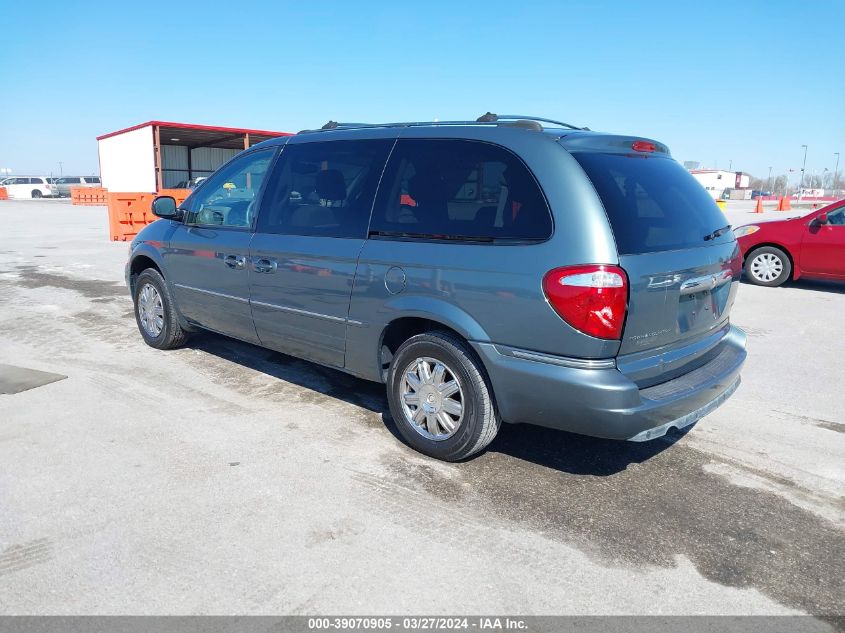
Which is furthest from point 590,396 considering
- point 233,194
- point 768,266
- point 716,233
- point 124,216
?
point 124,216

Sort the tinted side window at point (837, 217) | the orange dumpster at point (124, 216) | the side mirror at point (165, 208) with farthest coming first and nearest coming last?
the orange dumpster at point (124, 216) → the tinted side window at point (837, 217) → the side mirror at point (165, 208)

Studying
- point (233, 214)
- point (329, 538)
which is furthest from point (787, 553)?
point (233, 214)

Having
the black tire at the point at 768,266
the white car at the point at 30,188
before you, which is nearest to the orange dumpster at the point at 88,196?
the white car at the point at 30,188

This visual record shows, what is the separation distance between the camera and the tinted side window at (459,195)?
10.9 ft

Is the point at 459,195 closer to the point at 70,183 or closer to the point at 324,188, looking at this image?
the point at 324,188

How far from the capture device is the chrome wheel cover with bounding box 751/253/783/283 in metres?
10.4

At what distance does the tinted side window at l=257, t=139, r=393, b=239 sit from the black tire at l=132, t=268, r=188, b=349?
1.62m

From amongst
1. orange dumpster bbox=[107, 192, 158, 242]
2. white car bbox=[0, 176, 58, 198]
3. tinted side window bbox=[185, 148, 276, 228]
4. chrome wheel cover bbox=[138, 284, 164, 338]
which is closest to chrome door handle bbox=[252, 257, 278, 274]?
tinted side window bbox=[185, 148, 276, 228]

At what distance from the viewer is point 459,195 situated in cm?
360

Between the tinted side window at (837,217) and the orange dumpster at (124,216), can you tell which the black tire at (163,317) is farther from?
the orange dumpster at (124,216)

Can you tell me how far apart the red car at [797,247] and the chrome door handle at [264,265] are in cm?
747

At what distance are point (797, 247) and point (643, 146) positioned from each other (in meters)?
7.75

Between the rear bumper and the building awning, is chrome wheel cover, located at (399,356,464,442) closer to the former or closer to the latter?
the rear bumper

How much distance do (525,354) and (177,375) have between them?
10.8 feet
